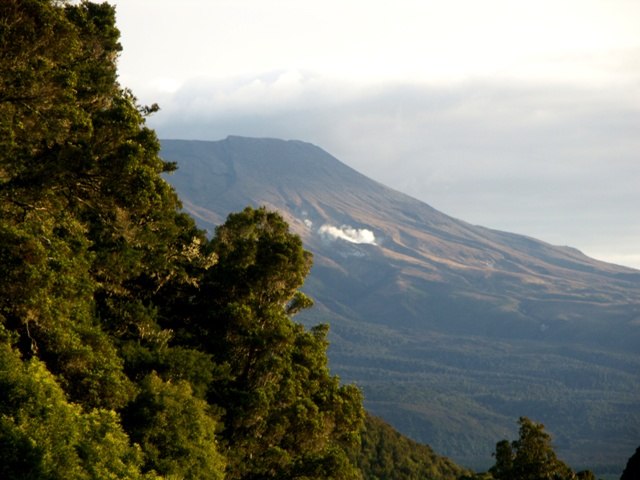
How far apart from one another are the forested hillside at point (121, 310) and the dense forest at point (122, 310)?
0.16 feet

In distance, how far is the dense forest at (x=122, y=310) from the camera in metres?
15.4

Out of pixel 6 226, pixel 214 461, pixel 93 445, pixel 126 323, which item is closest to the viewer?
pixel 93 445

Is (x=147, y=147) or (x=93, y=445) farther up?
(x=147, y=147)

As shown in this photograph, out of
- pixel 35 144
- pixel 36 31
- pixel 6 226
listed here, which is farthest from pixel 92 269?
pixel 36 31

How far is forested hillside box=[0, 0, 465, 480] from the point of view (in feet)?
50.3

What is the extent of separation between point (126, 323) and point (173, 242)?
3.11m

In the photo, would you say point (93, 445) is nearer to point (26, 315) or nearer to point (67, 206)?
point (26, 315)

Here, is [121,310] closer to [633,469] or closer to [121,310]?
[121,310]

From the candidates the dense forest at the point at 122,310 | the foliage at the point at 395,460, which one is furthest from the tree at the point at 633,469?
the foliage at the point at 395,460

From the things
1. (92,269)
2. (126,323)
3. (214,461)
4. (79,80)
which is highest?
(79,80)

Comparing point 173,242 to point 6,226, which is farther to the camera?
point 173,242

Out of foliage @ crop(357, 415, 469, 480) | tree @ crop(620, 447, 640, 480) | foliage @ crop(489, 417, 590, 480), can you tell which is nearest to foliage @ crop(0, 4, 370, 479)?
foliage @ crop(489, 417, 590, 480)

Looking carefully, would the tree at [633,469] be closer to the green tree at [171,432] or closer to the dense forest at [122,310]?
the dense forest at [122,310]

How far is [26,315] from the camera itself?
16422 millimetres
